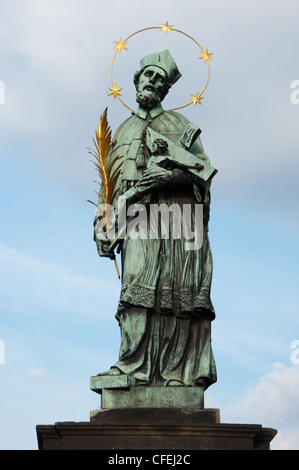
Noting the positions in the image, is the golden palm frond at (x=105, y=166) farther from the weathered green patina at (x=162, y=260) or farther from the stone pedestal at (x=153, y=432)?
the stone pedestal at (x=153, y=432)

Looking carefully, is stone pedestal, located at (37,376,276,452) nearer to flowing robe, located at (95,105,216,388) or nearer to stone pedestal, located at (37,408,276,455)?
stone pedestal, located at (37,408,276,455)

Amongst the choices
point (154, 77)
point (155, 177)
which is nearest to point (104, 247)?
point (155, 177)

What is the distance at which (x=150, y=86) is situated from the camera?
1577 centimetres

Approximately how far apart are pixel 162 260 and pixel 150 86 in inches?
108

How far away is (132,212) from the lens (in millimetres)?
15109

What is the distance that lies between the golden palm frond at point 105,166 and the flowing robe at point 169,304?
0.62 meters

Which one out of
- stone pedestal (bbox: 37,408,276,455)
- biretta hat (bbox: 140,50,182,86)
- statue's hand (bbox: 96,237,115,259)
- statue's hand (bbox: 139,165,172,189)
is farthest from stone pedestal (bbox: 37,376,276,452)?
biretta hat (bbox: 140,50,182,86)

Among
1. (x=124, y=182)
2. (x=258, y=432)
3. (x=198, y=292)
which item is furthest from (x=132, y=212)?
(x=258, y=432)

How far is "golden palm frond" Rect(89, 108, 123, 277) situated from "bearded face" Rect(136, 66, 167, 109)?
66cm

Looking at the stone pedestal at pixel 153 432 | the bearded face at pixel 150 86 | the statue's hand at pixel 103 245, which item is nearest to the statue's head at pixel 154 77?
the bearded face at pixel 150 86

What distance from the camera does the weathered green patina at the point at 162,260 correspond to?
14.4 meters
